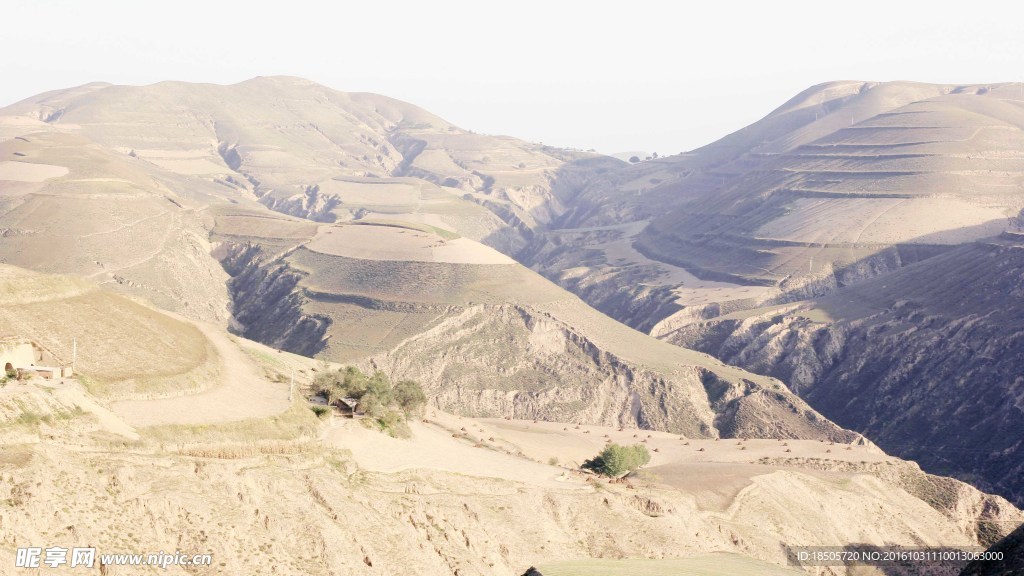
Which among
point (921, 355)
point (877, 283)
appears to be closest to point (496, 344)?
point (921, 355)

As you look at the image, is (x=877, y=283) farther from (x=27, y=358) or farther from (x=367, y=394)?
(x=27, y=358)

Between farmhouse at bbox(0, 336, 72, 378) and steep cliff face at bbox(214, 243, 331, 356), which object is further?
steep cliff face at bbox(214, 243, 331, 356)

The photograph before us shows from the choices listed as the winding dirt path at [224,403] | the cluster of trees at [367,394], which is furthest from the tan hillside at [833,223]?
the winding dirt path at [224,403]

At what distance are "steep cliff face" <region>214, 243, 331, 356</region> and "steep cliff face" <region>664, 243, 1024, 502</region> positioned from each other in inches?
2108

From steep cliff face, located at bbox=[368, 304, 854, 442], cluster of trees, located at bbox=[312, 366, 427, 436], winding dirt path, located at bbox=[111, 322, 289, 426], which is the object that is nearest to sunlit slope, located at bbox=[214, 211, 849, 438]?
steep cliff face, located at bbox=[368, 304, 854, 442]

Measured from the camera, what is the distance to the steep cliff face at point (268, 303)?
107 meters

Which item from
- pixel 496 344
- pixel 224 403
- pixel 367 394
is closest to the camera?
pixel 224 403

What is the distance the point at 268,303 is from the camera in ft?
406

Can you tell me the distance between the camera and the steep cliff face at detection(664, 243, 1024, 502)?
3748 inches

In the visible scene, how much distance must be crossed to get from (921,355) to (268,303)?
272ft

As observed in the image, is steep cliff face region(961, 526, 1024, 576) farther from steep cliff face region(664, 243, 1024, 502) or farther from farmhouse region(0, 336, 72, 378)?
steep cliff face region(664, 243, 1024, 502)

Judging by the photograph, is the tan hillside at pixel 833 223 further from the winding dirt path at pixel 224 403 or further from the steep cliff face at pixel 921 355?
the winding dirt path at pixel 224 403

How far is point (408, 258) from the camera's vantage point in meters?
127

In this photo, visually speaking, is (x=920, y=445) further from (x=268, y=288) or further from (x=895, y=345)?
(x=268, y=288)
